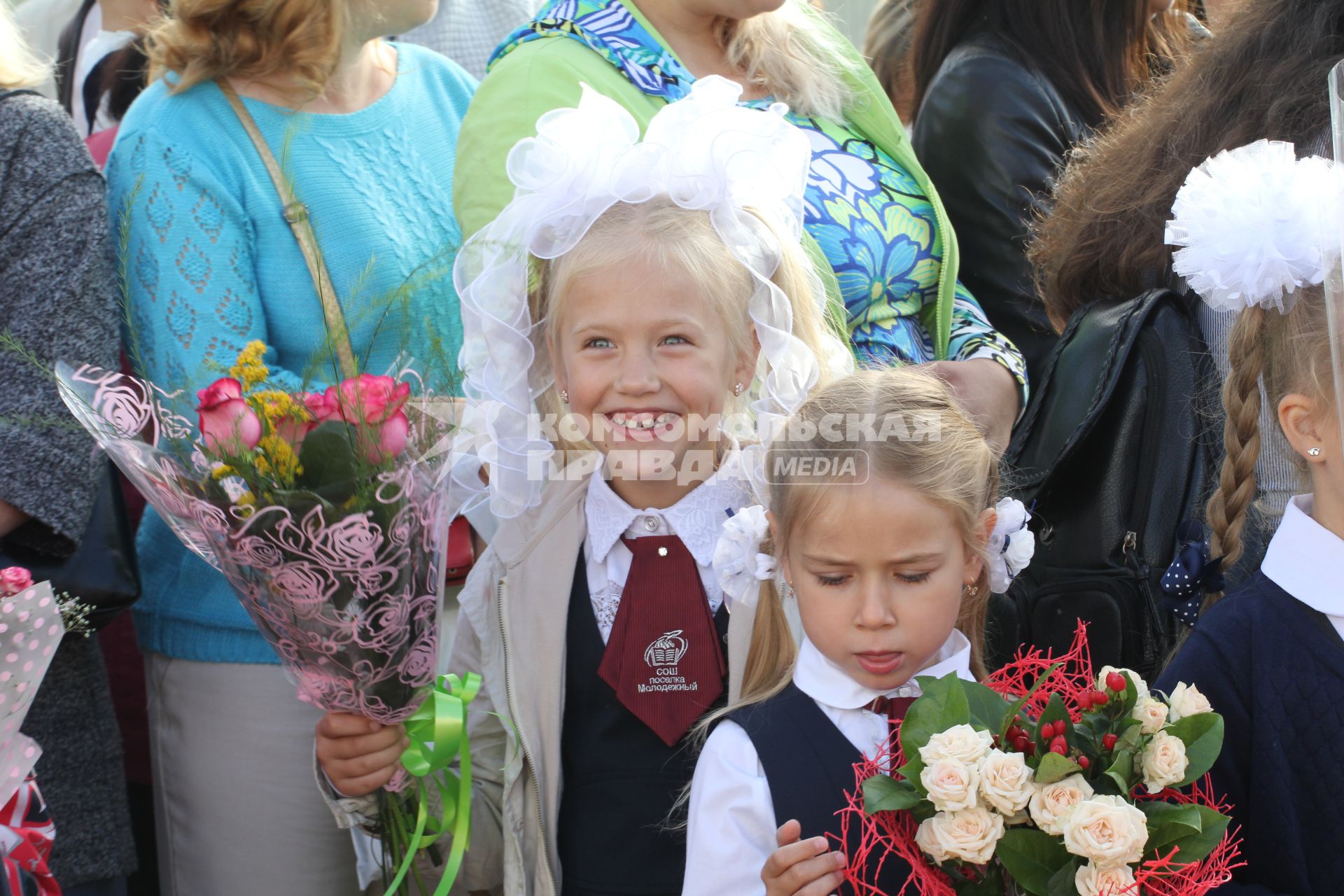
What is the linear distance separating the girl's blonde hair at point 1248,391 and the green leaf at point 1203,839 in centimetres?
50

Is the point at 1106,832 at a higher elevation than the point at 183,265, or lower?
lower

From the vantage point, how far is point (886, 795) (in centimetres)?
157

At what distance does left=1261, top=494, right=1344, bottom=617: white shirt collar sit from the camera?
178 centimetres

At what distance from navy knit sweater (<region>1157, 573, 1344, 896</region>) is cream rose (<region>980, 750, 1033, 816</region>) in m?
0.44

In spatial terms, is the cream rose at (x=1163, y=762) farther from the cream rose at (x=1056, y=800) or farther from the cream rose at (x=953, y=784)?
the cream rose at (x=953, y=784)

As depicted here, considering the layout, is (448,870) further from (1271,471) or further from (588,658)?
(1271,471)

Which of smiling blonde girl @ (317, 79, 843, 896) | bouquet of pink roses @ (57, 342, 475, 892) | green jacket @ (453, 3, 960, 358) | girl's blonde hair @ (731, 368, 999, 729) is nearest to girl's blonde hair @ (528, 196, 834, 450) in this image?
smiling blonde girl @ (317, 79, 843, 896)

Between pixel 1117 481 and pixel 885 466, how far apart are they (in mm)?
452

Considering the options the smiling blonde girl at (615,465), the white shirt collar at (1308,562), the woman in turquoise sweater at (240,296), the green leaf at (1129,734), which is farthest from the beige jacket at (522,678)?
the white shirt collar at (1308,562)

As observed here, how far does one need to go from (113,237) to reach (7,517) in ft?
1.90

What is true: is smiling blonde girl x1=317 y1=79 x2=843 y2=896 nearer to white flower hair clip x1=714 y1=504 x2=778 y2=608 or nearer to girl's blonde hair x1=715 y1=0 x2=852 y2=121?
white flower hair clip x1=714 y1=504 x2=778 y2=608

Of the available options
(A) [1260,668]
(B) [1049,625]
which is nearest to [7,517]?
(B) [1049,625]

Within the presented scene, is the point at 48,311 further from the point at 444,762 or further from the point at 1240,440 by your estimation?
the point at 1240,440

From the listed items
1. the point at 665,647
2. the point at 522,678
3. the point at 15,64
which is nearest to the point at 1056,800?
the point at 665,647
